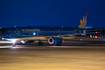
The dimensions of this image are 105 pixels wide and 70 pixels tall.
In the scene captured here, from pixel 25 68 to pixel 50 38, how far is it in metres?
19.7

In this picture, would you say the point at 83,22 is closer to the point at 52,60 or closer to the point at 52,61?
the point at 52,60

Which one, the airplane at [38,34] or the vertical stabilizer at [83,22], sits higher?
the vertical stabilizer at [83,22]

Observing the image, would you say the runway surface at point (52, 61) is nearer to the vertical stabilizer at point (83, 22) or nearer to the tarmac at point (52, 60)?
the tarmac at point (52, 60)

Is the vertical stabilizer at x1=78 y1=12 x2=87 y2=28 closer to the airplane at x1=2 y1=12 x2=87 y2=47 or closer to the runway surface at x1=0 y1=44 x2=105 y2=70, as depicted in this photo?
the airplane at x1=2 y1=12 x2=87 y2=47

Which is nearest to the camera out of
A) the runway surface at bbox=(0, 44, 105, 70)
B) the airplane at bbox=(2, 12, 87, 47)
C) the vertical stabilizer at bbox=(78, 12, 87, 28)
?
the runway surface at bbox=(0, 44, 105, 70)

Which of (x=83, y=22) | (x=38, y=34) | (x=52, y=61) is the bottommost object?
(x=52, y=61)

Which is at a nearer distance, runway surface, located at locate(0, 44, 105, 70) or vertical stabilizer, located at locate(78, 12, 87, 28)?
runway surface, located at locate(0, 44, 105, 70)

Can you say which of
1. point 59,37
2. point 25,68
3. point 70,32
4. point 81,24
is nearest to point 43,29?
point 59,37

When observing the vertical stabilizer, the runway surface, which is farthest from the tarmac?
the vertical stabilizer

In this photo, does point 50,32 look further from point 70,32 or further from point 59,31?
point 70,32

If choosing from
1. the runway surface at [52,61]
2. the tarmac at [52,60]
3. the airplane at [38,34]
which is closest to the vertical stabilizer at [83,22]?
the airplane at [38,34]

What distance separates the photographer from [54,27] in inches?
1394

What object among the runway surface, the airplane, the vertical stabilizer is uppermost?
the vertical stabilizer

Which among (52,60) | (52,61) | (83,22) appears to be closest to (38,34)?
(83,22)
